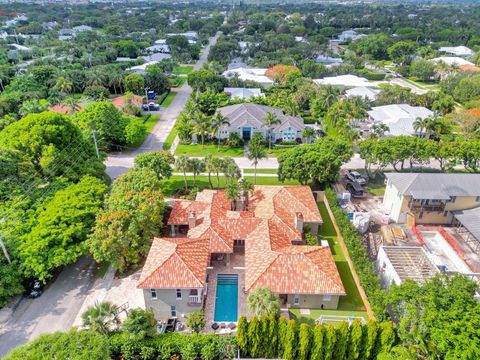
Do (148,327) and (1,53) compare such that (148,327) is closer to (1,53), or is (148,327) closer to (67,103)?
(67,103)

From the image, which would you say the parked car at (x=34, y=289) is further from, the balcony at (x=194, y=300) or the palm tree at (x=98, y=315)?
the balcony at (x=194, y=300)

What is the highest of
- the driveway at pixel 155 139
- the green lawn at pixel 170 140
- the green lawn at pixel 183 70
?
the green lawn at pixel 170 140

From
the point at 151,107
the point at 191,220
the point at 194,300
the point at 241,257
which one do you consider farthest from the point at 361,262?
the point at 151,107

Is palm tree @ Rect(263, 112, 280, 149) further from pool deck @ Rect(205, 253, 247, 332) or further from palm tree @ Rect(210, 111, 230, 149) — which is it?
pool deck @ Rect(205, 253, 247, 332)

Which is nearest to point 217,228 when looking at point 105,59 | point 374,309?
point 374,309

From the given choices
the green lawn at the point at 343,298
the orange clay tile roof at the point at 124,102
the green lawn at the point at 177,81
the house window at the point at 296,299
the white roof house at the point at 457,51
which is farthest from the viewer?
the white roof house at the point at 457,51

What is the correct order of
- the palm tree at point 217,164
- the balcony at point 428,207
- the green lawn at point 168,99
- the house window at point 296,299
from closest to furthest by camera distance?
1. the house window at point 296,299
2. the balcony at point 428,207
3. the palm tree at point 217,164
4. the green lawn at point 168,99

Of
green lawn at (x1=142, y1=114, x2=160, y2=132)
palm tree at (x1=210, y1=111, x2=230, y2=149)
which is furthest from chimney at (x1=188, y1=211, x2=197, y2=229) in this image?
green lawn at (x1=142, y1=114, x2=160, y2=132)

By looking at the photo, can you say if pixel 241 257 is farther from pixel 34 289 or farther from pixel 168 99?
pixel 168 99

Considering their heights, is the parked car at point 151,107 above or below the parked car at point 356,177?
below

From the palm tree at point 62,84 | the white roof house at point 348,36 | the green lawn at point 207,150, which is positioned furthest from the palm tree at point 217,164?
the white roof house at point 348,36
